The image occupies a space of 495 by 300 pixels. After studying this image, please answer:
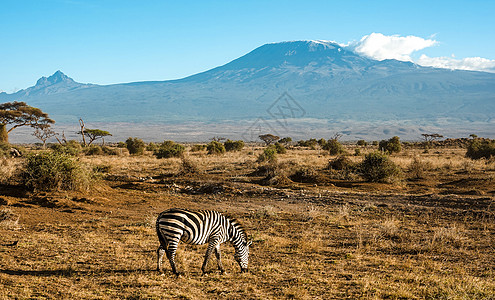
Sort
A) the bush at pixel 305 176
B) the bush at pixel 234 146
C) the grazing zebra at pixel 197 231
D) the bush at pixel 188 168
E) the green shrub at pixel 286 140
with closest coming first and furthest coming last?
the grazing zebra at pixel 197 231, the bush at pixel 305 176, the bush at pixel 188 168, the bush at pixel 234 146, the green shrub at pixel 286 140

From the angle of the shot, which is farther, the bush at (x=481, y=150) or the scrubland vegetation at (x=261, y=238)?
the bush at (x=481, y=150)

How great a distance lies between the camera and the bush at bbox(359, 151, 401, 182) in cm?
2253

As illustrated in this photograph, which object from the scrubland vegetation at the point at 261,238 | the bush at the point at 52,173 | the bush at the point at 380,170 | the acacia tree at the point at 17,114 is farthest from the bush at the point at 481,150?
the acacia tree at the point at 17,114

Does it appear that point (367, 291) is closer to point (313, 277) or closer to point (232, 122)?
point (313, 277)

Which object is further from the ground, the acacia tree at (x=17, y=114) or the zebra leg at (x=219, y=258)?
the acacia tree at (x=17, y=114)

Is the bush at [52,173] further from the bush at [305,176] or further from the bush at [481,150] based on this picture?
the bush at [481,150]

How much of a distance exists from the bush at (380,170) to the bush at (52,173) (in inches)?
621

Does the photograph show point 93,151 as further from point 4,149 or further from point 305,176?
point 305,176

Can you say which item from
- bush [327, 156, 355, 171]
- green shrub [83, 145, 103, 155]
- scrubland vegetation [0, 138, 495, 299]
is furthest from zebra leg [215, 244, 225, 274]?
green shrub [83, 145, 103, 155]

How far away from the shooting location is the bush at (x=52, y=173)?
1520cm

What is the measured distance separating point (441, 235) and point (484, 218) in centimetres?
362

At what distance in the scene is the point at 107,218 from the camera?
1297cm

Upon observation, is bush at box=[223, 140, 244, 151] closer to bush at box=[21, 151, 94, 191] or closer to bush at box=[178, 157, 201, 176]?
bush at box=[178, 157, 201, 176]

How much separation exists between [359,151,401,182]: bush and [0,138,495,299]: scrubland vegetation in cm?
8
